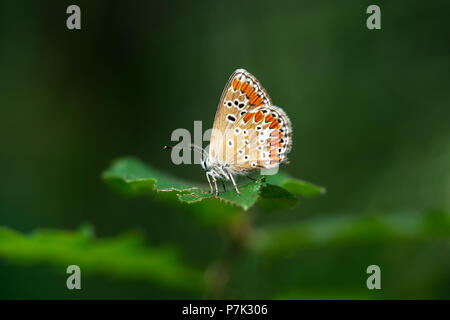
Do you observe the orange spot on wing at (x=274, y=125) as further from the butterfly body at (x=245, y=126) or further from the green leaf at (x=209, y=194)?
the green leaf at (x=209, y=194)

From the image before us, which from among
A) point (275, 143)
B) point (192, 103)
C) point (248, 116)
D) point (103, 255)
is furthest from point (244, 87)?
point (192, 103)

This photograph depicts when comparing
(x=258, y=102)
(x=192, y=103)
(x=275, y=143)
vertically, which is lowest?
(x=275, y=143)

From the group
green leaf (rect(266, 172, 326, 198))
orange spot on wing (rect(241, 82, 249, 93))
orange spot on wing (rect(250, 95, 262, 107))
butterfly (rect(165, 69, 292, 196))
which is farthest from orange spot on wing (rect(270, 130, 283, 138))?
green leaf (rect(266, 172, 326, 198))

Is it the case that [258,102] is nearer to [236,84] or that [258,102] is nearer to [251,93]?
[251,93]

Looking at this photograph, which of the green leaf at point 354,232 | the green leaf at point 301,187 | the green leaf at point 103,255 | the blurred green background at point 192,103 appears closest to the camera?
the green leaf at point 301,187

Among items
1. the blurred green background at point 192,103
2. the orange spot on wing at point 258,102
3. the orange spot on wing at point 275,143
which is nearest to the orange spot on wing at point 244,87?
the orange spot on wing at point 258,102
